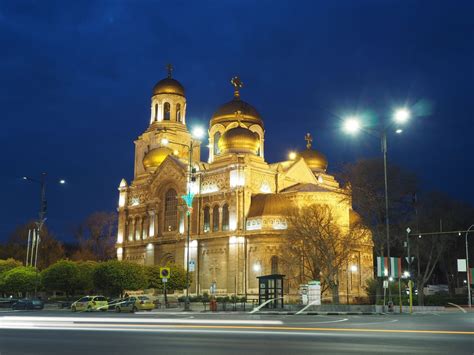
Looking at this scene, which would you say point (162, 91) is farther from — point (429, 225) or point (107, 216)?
point (429, 225)

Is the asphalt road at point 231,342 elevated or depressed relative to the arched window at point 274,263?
depressed

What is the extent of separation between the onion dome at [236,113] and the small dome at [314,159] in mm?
9115

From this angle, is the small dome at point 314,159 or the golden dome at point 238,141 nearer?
the golden dome at point 238,141

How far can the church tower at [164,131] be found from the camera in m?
81.7

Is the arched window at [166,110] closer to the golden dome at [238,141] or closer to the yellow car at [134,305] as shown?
the golden dome at [238,141]

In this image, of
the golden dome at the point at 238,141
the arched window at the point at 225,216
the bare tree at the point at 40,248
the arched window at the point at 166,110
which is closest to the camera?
the arched window at the point at 225,216

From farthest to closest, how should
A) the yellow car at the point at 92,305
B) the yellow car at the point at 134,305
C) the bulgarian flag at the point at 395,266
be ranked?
the yellow car at the point at 92,305, the yellow car at the point at 134,305, the bulgarian flag at the point at 395,266

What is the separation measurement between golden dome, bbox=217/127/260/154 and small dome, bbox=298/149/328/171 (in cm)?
1485

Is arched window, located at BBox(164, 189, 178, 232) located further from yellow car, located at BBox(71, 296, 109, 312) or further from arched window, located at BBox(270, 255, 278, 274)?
yellow car, located at BBox(71, 296, 109, 312)

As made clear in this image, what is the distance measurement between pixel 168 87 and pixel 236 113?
13.5 m

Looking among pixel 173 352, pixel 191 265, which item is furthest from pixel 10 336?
pixel 191 265

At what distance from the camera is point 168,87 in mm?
85438

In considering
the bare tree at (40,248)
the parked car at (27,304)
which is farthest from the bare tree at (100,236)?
the parked car at (27,304)

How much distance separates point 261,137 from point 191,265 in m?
37.6
